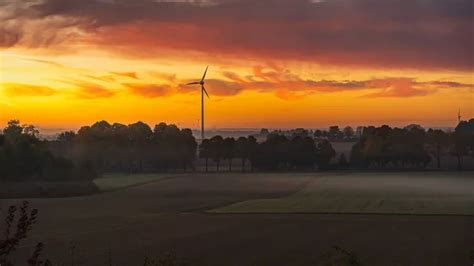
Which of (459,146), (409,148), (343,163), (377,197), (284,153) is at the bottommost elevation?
(377,197)

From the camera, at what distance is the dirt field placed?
2491cm

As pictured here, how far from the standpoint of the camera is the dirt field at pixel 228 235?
24.9 m

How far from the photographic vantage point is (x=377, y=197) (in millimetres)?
58188

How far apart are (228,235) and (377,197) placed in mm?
29412

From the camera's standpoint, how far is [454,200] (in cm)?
5397

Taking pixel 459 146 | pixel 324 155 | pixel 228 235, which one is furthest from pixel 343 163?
pixel 228 235

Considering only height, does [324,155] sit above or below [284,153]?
below

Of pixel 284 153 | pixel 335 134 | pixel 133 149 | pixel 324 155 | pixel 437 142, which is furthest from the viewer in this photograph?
pixel 335 134

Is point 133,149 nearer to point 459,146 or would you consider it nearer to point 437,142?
point 437,142

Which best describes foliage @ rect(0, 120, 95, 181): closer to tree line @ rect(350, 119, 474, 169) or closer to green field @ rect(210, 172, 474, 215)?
green field @ rect(210, 172, 474, 215)

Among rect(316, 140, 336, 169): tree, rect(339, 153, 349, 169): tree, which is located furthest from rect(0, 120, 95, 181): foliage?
rect(339, 153, 349, 169): tree

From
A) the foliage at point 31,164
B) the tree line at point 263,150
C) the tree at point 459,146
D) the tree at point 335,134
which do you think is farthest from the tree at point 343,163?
the tree at point 335,134

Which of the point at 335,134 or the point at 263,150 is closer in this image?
the point at 263,150

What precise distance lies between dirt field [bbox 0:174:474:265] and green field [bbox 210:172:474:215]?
3.40 m
